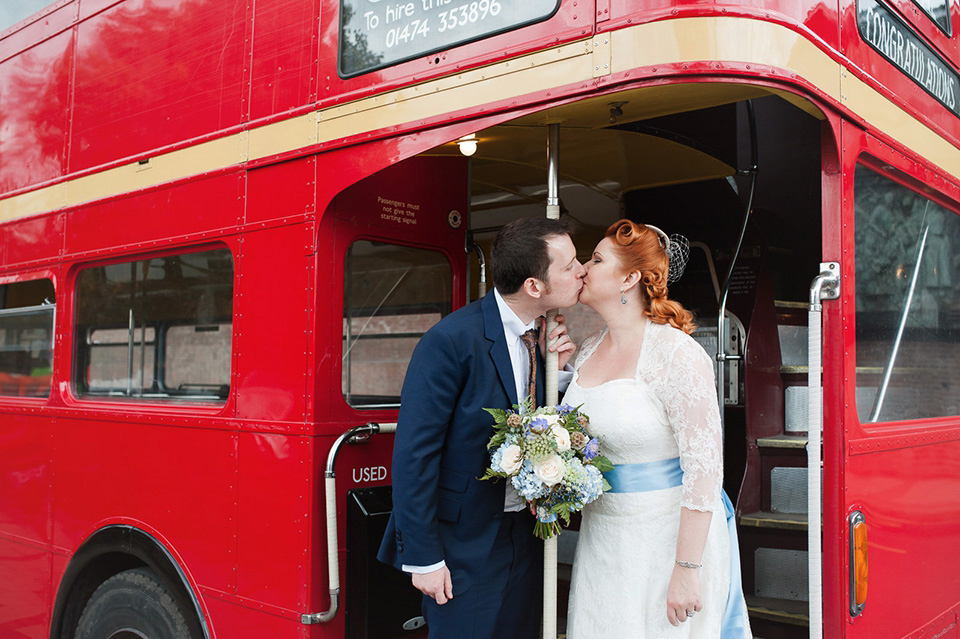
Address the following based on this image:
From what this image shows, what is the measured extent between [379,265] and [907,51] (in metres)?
1.99

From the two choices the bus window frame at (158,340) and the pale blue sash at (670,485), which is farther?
the bus window frame at (158,340)

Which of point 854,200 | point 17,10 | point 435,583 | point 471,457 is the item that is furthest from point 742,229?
point 17,10

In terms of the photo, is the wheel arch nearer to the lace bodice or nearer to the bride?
the bride

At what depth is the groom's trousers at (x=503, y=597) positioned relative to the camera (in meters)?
2.39

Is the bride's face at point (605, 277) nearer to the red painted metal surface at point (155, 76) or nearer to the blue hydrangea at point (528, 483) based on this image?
the blue hydrangea at point (528, 483)

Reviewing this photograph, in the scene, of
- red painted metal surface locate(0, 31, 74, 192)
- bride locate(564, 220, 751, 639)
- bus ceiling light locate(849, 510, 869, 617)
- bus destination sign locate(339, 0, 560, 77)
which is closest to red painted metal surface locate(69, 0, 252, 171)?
red painted metal surface locate(0, 31, 74, 192)

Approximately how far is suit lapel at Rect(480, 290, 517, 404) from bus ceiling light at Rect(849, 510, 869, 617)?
3.33 ft

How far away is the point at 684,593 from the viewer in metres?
2.18

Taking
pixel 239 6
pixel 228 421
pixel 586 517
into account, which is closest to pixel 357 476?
pixel 228 421

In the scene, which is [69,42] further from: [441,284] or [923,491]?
[923,491]

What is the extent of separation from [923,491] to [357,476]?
1.93m

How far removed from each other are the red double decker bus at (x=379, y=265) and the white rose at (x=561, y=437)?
0.64m

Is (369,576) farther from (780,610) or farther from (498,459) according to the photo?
(780,610)

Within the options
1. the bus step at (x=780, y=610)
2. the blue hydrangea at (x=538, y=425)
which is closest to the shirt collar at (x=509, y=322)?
the blue hydrangea at (x=538, y=425)
